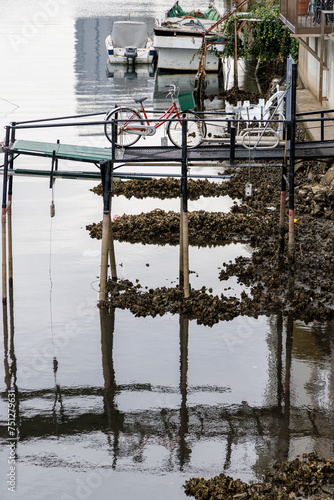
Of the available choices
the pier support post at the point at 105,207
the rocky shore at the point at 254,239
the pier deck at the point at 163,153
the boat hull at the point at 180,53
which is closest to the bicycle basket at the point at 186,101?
the pier deck at the point at 163,153

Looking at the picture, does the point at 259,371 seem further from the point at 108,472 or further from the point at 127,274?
the point at 127,274

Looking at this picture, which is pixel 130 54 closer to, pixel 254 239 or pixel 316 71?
pixel 316 71

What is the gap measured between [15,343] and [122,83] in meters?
35.1

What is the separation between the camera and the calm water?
1061 centimetres

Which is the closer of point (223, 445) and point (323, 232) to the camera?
point (223, 445)

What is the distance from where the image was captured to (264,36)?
40.3 meters

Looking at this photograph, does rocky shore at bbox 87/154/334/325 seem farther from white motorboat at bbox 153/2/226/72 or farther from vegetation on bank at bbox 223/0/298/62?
white motorboat at bbox 153/2/226/72

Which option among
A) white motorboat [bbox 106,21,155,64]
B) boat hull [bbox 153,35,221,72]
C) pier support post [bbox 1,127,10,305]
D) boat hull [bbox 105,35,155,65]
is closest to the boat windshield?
white motorboat [bbox 106,21,155,64]

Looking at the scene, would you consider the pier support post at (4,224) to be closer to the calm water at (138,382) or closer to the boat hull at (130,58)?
the calm water at (138,382)

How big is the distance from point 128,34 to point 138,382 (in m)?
45.3

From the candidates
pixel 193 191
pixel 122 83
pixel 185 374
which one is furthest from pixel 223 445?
pixel 122 83

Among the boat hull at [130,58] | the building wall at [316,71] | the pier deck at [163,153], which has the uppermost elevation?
the boat hull at [130,58]

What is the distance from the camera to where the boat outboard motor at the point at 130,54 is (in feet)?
174

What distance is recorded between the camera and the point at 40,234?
65.5ft
